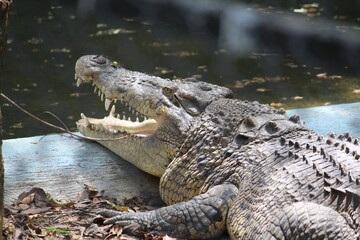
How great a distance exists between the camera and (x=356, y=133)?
5113 mm

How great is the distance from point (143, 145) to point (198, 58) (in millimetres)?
5036

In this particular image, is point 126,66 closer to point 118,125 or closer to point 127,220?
point 118,125

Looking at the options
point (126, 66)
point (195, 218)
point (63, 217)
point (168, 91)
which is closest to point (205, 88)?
Result: point (168, 91)

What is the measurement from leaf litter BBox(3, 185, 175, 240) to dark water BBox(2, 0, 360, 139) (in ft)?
7.75

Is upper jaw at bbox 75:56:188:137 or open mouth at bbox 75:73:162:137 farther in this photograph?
open mouth at bbox 75:73:162:137

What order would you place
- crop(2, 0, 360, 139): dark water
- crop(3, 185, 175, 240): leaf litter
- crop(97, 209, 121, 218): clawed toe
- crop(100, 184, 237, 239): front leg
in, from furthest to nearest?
crop(2, 0, 360, 139): dark water, crop(97, 209, 121, 218): clawed toe, crop(100, 184, 237, 239): front leg, crop(3, 185, 175, 240): leaf litter

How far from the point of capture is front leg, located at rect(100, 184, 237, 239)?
3736mm

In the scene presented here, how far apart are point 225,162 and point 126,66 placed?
5.08 meters

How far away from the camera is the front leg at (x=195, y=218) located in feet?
12.3

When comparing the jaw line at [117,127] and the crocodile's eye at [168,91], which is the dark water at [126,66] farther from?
the crocodile's eye at [168,91]

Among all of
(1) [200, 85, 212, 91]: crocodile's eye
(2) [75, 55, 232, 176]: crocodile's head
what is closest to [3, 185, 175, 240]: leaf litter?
(2) [75, 55, 232, 176]: crocodile's head

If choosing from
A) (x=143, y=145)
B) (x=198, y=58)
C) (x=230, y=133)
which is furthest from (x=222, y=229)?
(x=198, y=58)

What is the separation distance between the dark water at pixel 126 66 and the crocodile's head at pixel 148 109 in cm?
194

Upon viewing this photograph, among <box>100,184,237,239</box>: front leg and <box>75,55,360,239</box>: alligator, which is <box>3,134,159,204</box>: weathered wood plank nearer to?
<box>75,55,360,239</box>: alligator
